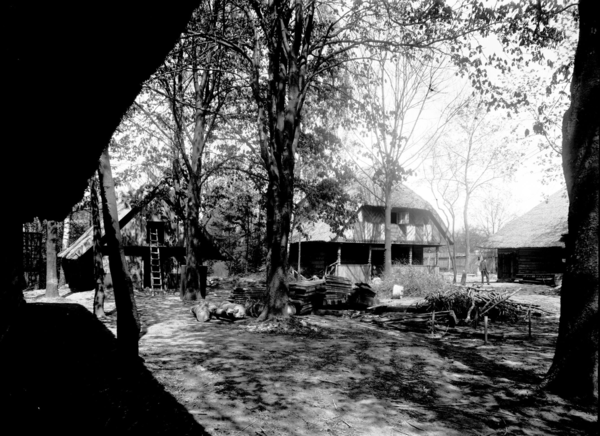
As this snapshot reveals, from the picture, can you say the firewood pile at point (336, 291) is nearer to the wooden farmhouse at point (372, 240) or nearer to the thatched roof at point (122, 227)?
the thatched roof at point (122, 227)

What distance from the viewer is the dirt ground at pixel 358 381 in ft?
15.0

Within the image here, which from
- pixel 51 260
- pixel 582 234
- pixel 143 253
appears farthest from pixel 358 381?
pixel 143 253

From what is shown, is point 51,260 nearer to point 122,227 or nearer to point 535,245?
point 122,227

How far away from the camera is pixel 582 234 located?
5.27 metres

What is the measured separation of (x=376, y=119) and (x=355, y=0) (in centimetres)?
398

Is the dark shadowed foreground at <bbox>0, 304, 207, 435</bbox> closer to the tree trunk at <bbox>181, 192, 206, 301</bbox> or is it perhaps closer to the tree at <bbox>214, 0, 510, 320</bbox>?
the tree at <bbox>214, 0, 510, 320</bbox>

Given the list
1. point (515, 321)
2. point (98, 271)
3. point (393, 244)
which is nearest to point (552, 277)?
point (393, 244)

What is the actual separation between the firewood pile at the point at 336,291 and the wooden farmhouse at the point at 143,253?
10.4 meters

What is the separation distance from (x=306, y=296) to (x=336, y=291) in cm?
175

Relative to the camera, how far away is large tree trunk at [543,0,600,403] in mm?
5062

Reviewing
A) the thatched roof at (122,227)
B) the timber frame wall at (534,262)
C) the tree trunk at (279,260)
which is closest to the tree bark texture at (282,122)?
the tree trunk at (279,260)

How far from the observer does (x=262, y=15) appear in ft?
39.2

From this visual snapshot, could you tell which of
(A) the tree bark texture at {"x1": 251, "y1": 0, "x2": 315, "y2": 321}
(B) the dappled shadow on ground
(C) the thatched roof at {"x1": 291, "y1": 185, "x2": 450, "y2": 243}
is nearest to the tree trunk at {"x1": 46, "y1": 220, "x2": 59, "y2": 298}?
(B) the dappled shadow on ground

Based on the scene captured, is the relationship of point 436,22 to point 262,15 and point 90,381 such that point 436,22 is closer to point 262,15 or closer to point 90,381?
point 262,15
